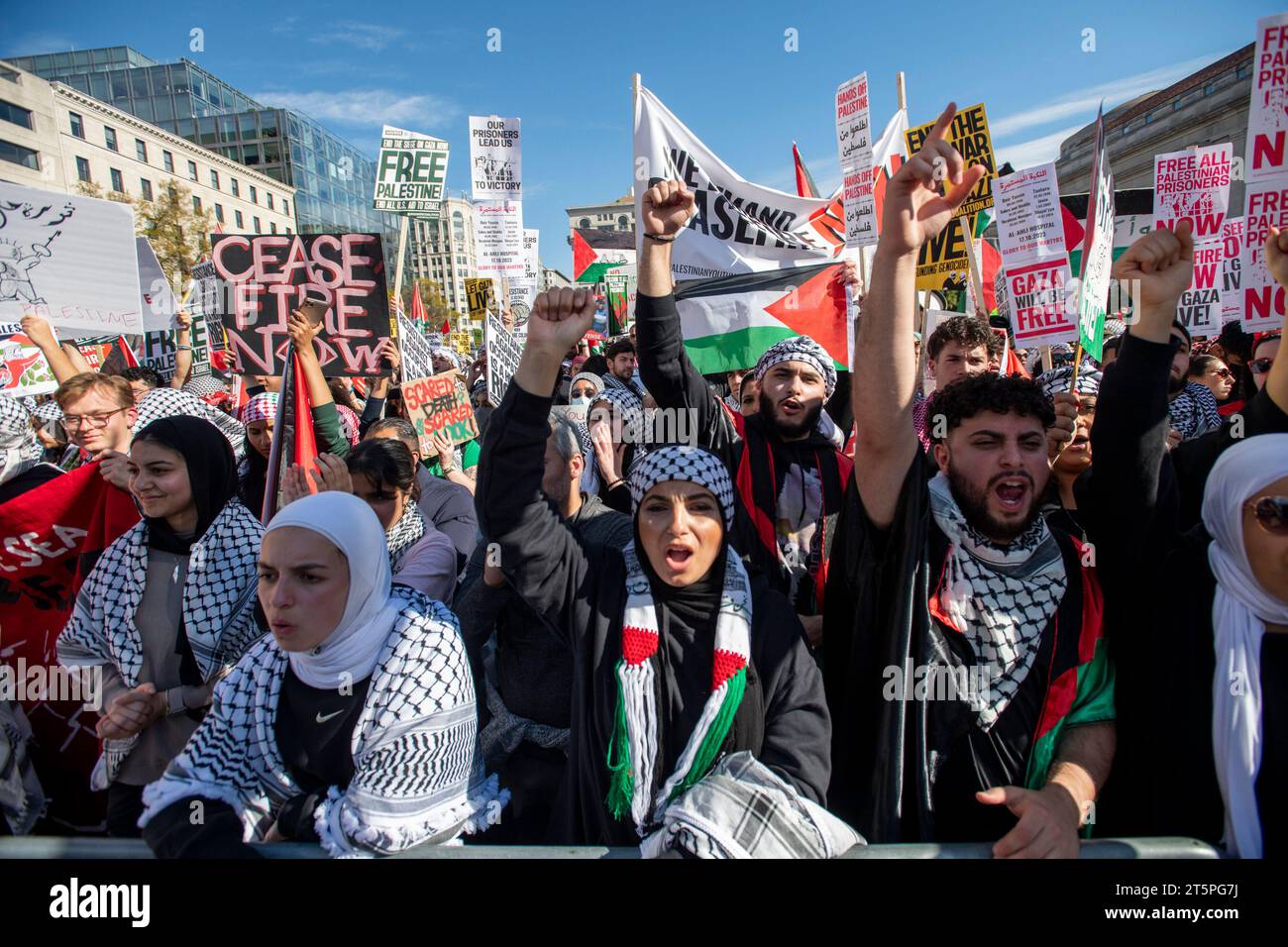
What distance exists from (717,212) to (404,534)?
2739 mm

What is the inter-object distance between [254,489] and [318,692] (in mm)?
2518

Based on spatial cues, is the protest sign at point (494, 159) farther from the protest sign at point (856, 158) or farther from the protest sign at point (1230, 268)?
the protest sign at point (1230, 268)

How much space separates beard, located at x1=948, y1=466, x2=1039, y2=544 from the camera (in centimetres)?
191

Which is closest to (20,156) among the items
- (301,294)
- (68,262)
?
(68,262)

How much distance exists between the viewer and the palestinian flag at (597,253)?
11.5 meters

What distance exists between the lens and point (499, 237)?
25.3 feet

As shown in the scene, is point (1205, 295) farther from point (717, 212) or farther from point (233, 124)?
point (233, 124)

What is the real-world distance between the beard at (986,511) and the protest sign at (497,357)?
3.35 metres

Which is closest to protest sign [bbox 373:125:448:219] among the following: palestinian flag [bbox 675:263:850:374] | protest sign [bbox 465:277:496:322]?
protest sign [bbox 465:277:496:322]

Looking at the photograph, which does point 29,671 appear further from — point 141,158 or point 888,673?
point 141,158

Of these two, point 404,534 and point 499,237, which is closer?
point 404,534
